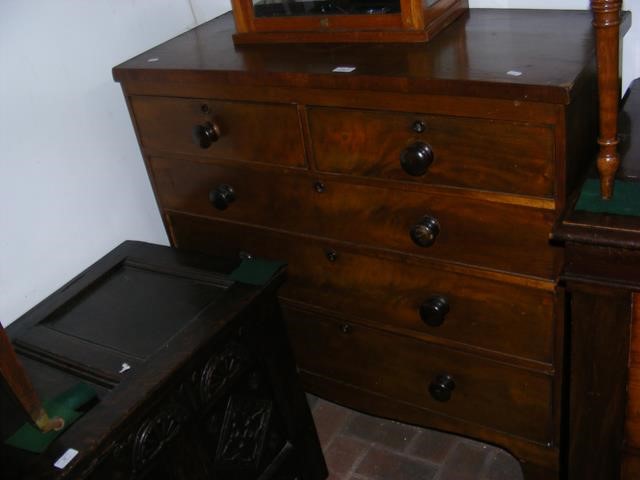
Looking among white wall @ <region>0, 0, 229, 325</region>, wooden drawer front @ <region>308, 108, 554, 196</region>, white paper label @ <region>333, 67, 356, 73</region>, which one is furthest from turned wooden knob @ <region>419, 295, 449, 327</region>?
white wall @ <region>0, 0, 229, 325</region>

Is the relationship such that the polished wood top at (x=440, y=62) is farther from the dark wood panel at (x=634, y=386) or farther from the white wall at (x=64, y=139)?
the dark wood panel at (x=634, y=386)

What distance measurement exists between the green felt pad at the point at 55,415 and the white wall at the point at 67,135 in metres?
0.43

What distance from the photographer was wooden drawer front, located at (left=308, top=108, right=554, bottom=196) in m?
1.22

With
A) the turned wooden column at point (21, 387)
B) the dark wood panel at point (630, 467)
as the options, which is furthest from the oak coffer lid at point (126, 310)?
the dark wood panel at point (630, 467)

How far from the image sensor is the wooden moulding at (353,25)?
143 centimetres

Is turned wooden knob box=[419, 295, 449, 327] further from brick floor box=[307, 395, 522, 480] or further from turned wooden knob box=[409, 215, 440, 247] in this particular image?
brick floor box=[307, 395, 522, 480]

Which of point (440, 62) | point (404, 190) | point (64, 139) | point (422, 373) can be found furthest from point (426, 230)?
point (64, 139)

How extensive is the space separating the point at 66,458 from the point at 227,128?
769 mm

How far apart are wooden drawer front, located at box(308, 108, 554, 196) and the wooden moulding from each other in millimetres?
208

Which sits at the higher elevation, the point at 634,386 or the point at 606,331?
the point at 606,331

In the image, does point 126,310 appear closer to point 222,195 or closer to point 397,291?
point 222,195

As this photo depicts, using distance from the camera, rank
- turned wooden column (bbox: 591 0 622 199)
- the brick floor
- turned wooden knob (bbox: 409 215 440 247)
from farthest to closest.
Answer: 1. the brick floor
2. turned wooden knob (bbox: 409 215 440 247)
3. turned wooden column (bbox: 591 0 622 199)

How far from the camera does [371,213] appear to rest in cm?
149

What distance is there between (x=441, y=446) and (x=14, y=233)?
1264mm
